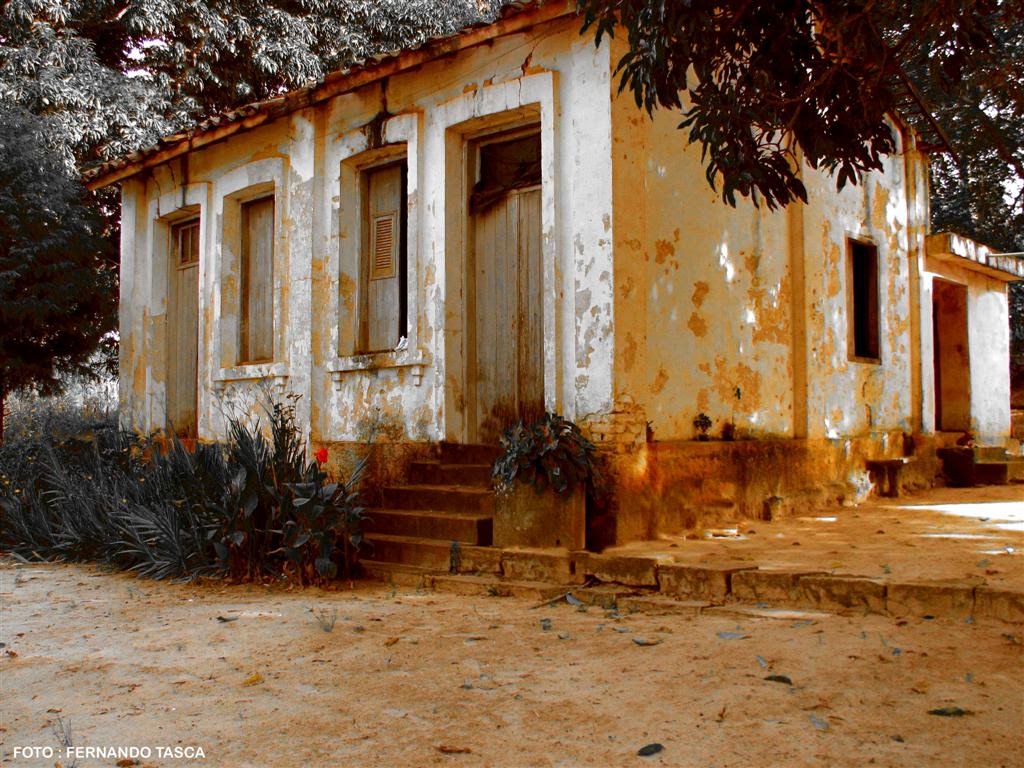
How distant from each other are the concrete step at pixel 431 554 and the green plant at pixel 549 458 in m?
0.48

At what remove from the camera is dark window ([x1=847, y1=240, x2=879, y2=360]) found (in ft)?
34.3

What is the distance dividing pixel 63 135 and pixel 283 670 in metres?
11.6

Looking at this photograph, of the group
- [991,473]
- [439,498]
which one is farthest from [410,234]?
[991,473]

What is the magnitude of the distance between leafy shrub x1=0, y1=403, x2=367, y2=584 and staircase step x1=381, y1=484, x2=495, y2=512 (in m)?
0.57

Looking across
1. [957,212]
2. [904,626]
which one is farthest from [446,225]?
[957,212]

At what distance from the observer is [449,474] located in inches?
296

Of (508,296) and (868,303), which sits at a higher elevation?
(868,303)

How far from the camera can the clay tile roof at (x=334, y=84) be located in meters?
6.84

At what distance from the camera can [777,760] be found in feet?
9.86

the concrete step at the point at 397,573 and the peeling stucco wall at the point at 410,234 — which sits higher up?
the peeling stucco wall at the point at 410,234

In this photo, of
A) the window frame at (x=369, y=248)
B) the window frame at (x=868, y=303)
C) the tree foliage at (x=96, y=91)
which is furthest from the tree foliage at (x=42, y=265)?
the window frame at (x=868, y=303)

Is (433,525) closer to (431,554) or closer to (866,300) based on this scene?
(431,554)

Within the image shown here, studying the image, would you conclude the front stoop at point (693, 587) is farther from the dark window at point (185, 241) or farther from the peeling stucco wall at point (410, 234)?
the dark window at point (185, 241)

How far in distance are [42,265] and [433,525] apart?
7.00 metres
